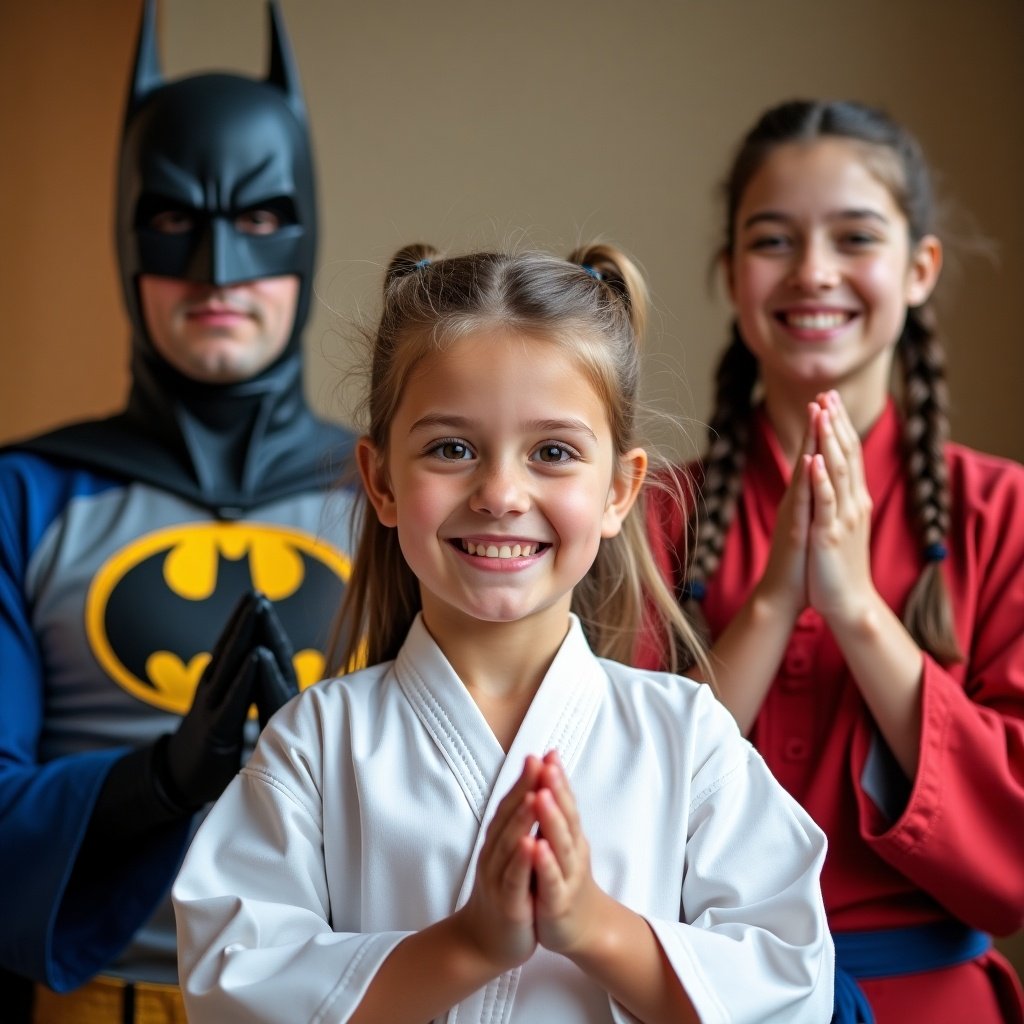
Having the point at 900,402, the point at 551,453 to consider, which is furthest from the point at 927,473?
the point at 551,453

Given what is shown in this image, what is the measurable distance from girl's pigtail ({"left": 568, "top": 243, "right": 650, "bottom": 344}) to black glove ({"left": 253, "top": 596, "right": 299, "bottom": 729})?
408mm

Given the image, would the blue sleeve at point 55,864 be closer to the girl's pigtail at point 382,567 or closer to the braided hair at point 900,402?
the girl's pigtail at point 382,567

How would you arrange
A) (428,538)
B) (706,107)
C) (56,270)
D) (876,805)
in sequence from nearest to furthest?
1. (428,538)
2. (876,805)
3. (706,107)
4. (56,270)

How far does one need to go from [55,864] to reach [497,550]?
2.15 feet

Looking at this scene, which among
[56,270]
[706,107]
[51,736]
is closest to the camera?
[51,736]

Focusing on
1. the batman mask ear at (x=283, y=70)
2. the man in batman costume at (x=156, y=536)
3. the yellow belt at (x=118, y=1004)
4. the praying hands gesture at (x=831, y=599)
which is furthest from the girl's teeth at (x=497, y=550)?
the batman mask ear at (x=283, y=70)

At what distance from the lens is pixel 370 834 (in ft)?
3.29

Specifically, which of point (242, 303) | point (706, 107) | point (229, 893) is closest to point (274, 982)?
point (229, 893)

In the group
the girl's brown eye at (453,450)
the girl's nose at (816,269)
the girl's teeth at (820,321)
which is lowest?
the girl's brown eye at (453,450)

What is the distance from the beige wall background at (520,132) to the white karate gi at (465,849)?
128 cm

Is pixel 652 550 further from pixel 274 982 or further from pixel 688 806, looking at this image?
pixel 274 982

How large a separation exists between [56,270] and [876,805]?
6.17 ft

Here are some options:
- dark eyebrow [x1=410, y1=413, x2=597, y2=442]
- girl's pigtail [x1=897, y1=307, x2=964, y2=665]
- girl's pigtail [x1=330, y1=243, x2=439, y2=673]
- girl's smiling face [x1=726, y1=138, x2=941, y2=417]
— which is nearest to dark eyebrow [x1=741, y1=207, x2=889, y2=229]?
girl's smiling face [x1=726, y1=138, x2=941, y2=417]

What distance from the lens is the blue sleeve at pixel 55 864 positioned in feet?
4.60
